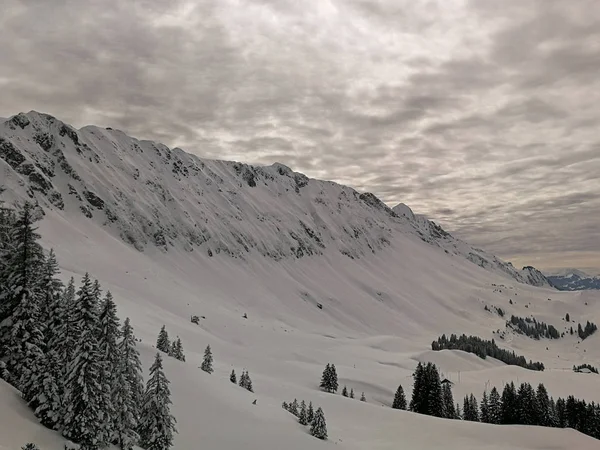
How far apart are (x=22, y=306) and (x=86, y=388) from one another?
7124 millimetres

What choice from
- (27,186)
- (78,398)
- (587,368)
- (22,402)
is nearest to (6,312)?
(22,402)

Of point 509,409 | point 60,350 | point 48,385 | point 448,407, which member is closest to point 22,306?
point 60,350

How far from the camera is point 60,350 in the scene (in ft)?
95.3

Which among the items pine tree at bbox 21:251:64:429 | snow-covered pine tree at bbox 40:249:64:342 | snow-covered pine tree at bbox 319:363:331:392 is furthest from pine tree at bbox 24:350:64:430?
snow-covered pine tree at bbox 319:363:331:392

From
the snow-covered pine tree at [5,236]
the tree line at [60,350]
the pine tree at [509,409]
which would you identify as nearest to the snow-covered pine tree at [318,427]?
the tree line at [60,350]

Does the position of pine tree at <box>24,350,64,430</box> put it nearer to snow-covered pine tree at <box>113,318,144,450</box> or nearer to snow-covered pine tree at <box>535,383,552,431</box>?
snow-covered pine tree at <box>113,318,144,450</box>

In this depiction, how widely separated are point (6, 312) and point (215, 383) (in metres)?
27.4

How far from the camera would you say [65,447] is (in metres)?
25.4

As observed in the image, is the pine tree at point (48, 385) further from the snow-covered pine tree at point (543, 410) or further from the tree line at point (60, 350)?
the snow-covered pine tree at point (543, 410)

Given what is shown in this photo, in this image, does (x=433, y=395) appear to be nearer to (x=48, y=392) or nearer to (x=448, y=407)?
(x=448, y=407)

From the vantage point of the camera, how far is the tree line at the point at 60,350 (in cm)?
2739

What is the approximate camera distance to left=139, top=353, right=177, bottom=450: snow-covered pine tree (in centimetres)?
3356

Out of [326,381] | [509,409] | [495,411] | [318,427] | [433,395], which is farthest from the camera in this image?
[326,381]

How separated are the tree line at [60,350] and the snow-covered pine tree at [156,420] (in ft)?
0.82
